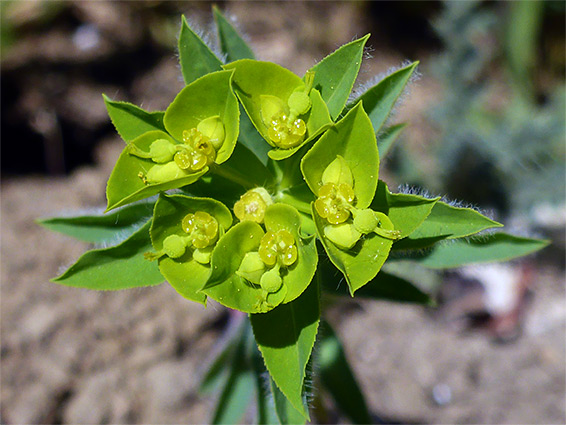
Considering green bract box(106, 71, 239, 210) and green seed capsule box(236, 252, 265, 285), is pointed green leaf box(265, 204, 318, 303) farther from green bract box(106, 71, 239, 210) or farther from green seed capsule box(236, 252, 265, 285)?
green bract box(106, 71, 239, 210)

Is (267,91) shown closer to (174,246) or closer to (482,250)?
(174,246)

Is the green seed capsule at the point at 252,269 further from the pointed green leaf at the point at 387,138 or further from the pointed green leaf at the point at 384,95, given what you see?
the pointed green leaf at the point at 387,138

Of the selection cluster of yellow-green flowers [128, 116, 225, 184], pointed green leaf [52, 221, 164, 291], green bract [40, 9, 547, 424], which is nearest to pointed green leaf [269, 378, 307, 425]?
green bract [40, 9, 547, 424]

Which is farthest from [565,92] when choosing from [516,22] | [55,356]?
[55,356]

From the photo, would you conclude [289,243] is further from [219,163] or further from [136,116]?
[136,116]

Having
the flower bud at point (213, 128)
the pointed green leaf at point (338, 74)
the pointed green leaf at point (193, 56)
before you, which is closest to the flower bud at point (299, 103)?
the pointed green leaf at point (338, 74)
